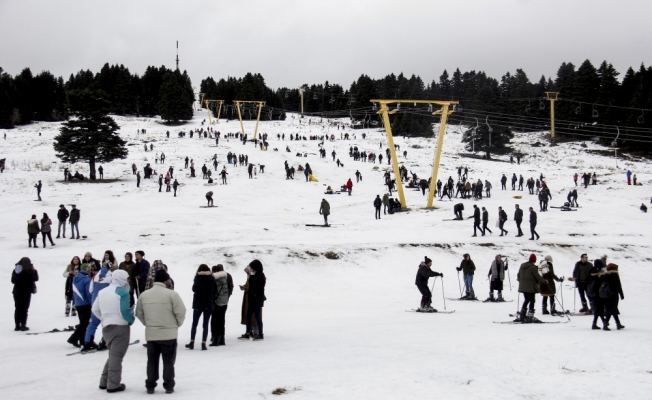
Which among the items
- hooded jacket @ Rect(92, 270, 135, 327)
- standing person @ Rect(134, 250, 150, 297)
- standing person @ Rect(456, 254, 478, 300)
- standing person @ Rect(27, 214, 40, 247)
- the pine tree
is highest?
the pine tree

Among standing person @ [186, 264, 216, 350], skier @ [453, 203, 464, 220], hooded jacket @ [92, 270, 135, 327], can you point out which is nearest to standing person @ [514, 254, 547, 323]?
standing person @ [186, 264, 216, 350]

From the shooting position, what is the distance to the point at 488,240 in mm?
26109

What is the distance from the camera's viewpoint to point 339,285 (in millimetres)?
19703

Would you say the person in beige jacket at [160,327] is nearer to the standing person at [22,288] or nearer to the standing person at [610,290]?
the standing person at [22,288]

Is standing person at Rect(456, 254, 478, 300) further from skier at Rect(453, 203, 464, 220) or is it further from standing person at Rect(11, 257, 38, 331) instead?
skier at Rect(453, 203, 464, 220)

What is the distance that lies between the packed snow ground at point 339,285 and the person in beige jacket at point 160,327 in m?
0.31

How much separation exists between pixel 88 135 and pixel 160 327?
151ft

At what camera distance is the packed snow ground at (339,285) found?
291 inches

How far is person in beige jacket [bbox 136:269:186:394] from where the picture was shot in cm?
679

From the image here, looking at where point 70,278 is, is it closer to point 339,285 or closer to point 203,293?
point 203,293

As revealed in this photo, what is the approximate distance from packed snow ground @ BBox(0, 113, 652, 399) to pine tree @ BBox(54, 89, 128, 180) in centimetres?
288

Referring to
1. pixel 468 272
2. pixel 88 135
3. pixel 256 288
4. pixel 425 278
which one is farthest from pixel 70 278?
pixel 88 135

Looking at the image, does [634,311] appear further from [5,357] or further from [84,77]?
[84,77]

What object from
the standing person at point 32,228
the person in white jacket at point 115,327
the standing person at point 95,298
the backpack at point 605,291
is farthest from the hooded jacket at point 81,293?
the standing person at point 32,228
